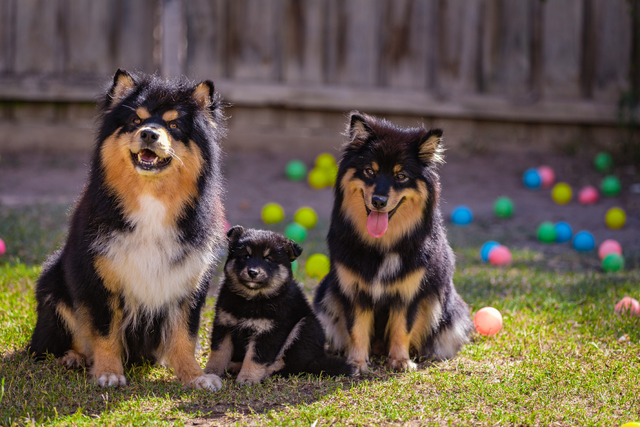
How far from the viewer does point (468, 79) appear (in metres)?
11.3

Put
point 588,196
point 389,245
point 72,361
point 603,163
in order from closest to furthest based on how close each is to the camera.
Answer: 1. point 72,361
2. point 389,245
3. point 588,196
4. point 603,163

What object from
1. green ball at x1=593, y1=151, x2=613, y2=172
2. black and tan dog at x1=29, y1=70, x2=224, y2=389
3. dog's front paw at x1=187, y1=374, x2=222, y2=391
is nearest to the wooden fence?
green ball at x1=593, y1=151, x2=613, y2=172

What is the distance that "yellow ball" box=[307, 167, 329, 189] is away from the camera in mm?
10016

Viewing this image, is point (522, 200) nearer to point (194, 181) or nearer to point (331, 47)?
point (331, 47)

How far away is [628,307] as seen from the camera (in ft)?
18.7

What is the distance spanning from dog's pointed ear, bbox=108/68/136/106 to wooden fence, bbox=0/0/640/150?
6.35m

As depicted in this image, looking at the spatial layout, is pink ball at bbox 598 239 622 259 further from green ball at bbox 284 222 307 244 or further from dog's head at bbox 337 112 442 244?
dog's head at bbox 337 112 442 244

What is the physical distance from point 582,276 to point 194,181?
14.1 feet

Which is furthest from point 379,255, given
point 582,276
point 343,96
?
point 343,96

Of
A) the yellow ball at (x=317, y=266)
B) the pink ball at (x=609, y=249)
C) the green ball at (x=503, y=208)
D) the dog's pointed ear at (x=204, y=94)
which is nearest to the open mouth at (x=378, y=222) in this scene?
the dog's pointed ear at (x=204, y=94)

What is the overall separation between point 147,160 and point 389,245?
5.41ft

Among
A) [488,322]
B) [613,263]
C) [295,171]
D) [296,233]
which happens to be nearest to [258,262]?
[488,322]

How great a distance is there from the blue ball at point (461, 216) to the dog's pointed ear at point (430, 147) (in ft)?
14.0

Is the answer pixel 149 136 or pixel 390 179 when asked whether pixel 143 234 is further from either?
pixel 390 179
